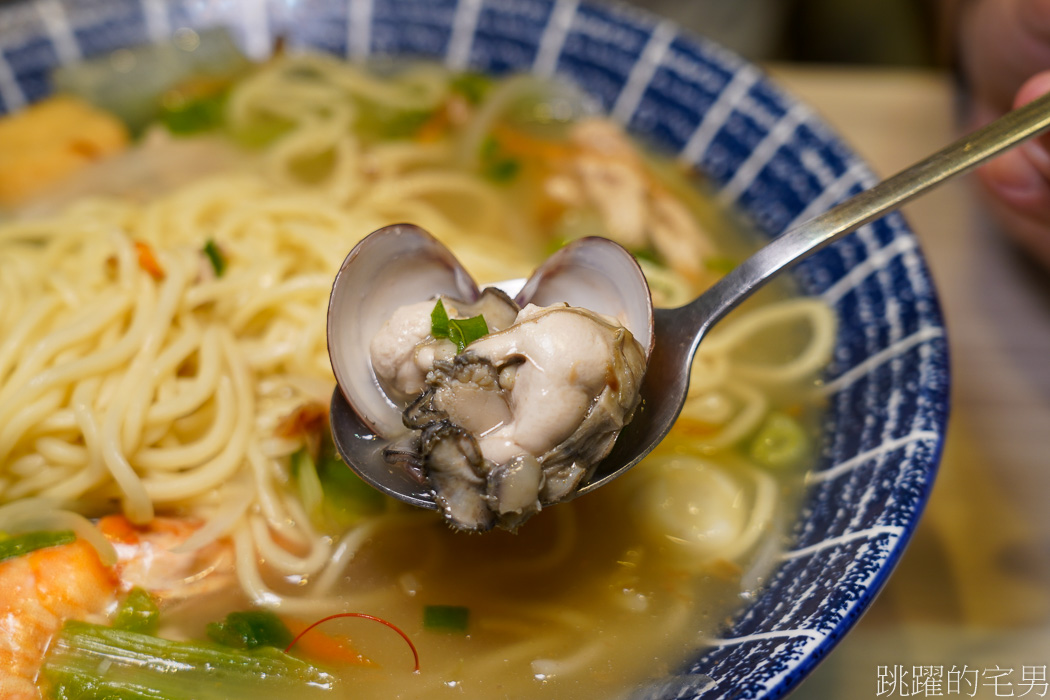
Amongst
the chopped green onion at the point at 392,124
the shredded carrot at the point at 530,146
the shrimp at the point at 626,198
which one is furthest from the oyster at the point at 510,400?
the chopped green onion at the point at 392,124

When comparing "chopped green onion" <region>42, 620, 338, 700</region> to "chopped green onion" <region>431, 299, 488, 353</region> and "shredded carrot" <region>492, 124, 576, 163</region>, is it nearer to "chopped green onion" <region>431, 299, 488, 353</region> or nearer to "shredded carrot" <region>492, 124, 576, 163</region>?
"chopped green onion" <region>431, 299, 488, 353</region>

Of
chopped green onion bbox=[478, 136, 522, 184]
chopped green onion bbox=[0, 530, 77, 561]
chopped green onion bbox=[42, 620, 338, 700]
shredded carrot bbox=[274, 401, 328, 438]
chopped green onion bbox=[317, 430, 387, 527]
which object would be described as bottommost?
chopped green onion bbox=[42, 620, 338, 700]

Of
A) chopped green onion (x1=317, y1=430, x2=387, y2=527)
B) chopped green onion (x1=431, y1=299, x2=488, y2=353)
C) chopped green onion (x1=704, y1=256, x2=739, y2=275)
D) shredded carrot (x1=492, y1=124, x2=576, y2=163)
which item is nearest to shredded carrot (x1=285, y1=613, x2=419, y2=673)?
chopped green onion (x1=317, y1=430, x2=387, y2=527)

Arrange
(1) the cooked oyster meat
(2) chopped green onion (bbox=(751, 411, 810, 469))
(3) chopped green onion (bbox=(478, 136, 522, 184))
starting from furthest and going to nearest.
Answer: (3) chopped green onion (bbox=(478, 136, 522, 184))
(2) chopped green onion (bbox=(751, 411, 810, 469))
(1) the cooked oyster meat

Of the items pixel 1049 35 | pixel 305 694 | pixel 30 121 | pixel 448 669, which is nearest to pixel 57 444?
pixel 305 694

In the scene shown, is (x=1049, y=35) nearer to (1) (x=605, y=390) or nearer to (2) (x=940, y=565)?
(2) (x=940, y=565)

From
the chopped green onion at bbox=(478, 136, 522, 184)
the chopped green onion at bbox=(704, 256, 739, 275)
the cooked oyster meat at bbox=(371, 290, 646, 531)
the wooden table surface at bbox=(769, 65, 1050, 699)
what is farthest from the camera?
the chopped green onion at bbox=(478, 136, 522, 184)

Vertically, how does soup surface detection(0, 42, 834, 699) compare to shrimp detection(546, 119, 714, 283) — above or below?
below
